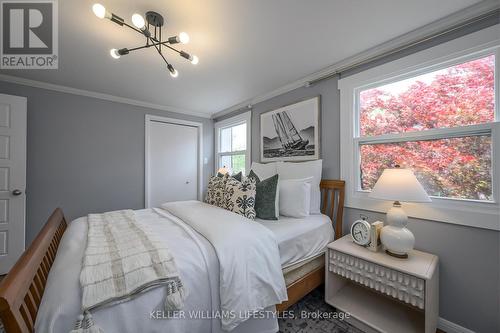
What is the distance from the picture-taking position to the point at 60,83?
2.62 m

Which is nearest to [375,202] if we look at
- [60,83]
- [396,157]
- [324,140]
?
[396,157]

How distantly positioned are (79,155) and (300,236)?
3296 millimetres

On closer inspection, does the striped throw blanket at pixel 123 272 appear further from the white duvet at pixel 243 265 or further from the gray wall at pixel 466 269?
the gray wall at pixel 466 269

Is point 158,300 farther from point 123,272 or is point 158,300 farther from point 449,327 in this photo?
point 449,327

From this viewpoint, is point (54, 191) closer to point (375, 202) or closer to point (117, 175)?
point (117, 175)

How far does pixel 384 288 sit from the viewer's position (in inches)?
53.7

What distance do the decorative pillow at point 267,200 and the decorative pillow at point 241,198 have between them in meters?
0.12

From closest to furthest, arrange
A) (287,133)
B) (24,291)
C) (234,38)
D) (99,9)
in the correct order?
(24,291)
(99,9)
(234,38)
(287,133)

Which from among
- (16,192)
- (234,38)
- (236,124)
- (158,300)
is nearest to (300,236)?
(158,300)

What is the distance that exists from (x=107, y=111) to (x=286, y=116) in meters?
2.81

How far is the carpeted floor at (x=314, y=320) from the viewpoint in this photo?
1.45 meters

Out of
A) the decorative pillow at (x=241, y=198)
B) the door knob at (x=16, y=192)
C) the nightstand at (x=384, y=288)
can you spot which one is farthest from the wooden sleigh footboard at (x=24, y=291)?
the door knob at (x=16, y=192)

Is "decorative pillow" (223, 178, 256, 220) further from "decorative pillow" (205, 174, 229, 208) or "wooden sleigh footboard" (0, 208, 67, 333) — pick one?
"wooden sleigh footboard" (0, 208, 67, 333)

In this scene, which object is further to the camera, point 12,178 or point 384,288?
point 12,178
